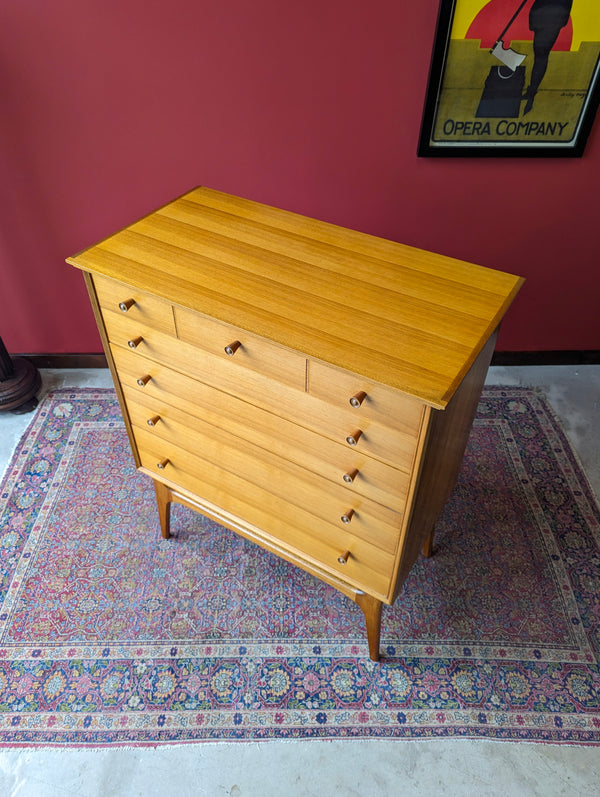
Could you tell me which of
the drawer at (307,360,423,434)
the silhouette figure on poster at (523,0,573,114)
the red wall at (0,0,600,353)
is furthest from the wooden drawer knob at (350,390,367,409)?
the silhouette figure on poster at (523,0,573,114)

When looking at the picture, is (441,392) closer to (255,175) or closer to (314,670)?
(314,670)

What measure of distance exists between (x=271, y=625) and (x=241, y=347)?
105 centimetres

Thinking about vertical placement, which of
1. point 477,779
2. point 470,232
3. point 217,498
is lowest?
point 477,779

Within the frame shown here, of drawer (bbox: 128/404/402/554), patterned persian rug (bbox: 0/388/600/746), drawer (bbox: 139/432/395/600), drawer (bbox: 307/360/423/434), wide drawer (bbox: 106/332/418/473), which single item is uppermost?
drawer (bbox: 307/360/423/434)

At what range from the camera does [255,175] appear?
2.33m

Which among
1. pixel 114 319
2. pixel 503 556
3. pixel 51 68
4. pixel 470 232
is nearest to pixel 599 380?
pixel 470 232

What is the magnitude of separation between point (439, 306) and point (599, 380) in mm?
1926

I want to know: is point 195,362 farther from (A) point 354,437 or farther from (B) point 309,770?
(B) point 309,770

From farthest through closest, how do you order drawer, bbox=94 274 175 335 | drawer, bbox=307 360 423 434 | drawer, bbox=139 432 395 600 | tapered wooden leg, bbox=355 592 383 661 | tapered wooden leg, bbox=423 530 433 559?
1. tapered wooden leg, bbox=423 530 433 559
2. tapered wooden leg, bbox=355 592 383 661
3. drawer, bbox=139 432 395 600
4. drawer, bbox=94 274 175 335
5. drawer, bbox=307 360 423 434

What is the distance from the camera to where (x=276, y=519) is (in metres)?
1.70

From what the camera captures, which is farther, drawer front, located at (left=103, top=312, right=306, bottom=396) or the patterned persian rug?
the patterned persian rug

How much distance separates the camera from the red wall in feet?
6.52

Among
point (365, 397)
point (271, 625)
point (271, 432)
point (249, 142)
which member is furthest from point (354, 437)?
point (249, 142)

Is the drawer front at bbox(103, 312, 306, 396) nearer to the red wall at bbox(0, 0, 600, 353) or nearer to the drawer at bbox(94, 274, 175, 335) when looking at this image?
the drawer at bbox(94, 274, 175, 335)
